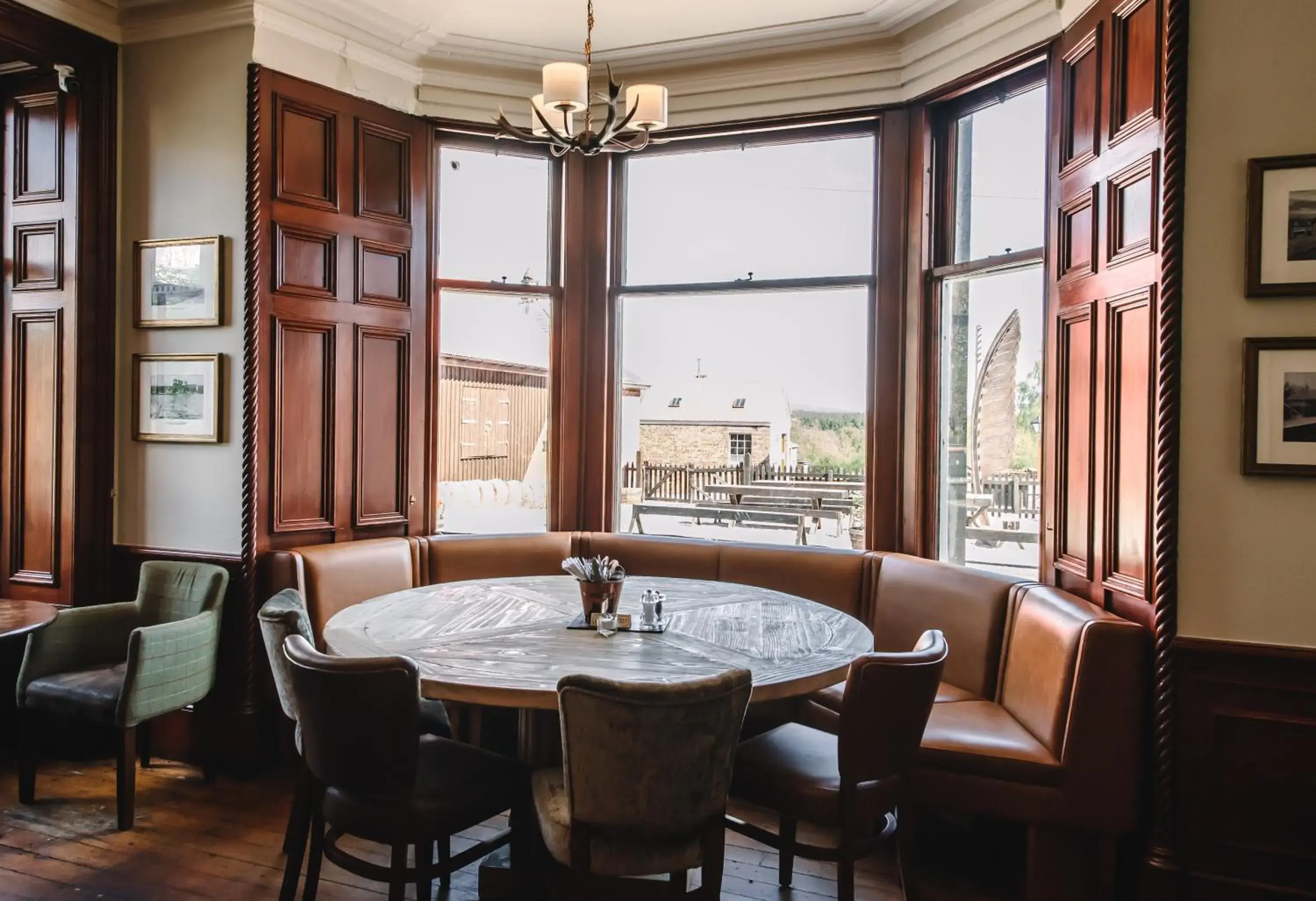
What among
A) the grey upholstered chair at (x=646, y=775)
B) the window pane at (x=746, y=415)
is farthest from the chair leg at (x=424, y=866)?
the window pane at (x=746, y=415)

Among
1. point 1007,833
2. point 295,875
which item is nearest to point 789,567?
point 1007,833

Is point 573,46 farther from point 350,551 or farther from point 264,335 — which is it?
point 350,551

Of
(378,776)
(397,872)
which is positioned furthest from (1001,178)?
(397,872)

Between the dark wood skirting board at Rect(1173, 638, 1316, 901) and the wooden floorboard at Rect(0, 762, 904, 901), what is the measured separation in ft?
3.08

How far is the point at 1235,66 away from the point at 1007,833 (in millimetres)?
2566

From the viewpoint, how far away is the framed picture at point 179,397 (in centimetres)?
363

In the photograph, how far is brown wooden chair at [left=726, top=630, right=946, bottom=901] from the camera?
6.89 ft

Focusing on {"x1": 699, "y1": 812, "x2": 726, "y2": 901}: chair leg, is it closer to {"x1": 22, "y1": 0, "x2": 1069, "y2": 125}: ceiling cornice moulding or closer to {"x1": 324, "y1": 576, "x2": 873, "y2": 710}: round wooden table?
{"x1": 324, "y1": 576, "x2": 873, "y2": 710}: round wooden table

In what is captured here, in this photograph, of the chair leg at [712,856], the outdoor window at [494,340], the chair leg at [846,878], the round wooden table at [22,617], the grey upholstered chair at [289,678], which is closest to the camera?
the chair leg at [712,856]

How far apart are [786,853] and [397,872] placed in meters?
1.16

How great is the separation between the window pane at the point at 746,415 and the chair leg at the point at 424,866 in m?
2.35

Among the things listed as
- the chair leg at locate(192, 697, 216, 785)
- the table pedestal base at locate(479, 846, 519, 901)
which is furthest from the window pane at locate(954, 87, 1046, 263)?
the chair leg at locate(192, 697, 216, 785)

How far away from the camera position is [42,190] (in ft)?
12.3

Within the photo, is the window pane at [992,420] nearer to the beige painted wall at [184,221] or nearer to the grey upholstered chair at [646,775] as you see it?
the grey upholstered chair at [646,775]
